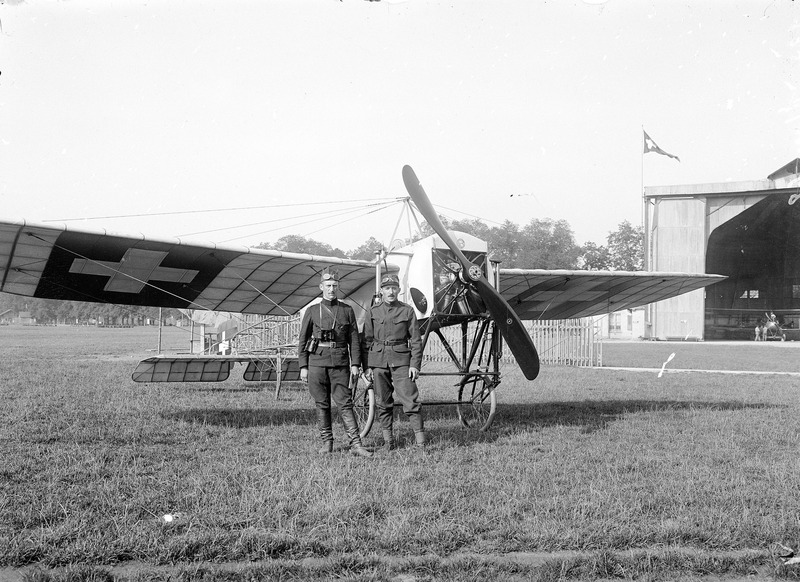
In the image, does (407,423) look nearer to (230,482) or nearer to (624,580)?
(230,482)

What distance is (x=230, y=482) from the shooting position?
593 cm

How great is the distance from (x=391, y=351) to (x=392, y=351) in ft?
0.05

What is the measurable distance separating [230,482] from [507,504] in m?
A: 2.51

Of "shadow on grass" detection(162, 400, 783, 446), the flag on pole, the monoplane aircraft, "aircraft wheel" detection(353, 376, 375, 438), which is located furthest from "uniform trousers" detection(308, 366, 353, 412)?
the flag on pole

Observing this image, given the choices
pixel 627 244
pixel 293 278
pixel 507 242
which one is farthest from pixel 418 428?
pixel 627 244

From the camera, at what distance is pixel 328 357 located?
7926mm

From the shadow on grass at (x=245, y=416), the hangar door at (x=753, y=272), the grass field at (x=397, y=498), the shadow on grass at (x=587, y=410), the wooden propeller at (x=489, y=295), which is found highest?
the hangar door at (x=753, y=272)

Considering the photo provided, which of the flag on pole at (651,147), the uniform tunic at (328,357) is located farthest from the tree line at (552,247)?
the uniform tunic at (328,357)

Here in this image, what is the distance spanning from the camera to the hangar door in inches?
2075

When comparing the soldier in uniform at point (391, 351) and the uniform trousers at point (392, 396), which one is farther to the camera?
the soldier in uniform at point (391, 351)

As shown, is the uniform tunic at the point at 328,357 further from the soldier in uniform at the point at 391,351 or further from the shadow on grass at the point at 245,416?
the shadow on grass at the point at 245,416

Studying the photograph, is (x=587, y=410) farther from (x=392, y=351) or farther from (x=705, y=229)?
(x=705, y=229)

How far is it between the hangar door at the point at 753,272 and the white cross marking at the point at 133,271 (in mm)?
48278

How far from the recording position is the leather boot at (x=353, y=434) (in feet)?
24.7
